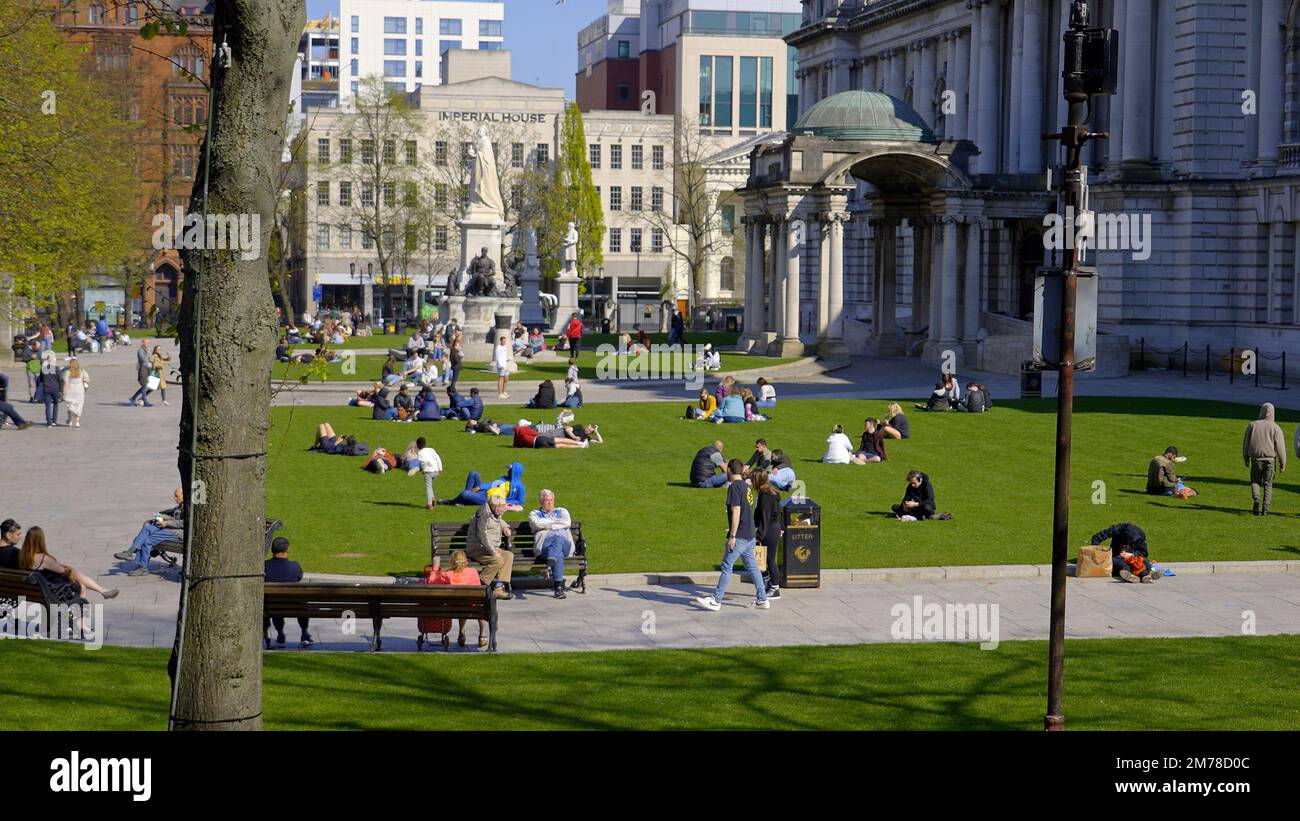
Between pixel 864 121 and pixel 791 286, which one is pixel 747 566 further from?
pixel 791 286

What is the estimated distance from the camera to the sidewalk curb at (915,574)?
20938 millimetres

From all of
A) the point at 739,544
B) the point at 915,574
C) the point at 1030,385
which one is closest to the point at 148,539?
the point at 739,544

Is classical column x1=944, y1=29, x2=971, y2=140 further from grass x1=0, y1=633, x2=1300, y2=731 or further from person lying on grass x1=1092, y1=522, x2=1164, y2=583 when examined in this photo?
grass x1=0, y1=633, x2=1300, y2=731

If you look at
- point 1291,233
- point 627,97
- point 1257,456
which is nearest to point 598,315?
point 627,97

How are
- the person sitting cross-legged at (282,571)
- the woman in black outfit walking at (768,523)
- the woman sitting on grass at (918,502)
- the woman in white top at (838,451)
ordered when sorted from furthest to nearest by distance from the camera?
the woman in white top at (838,451) → the woman sitting on grass at (918,502) → the woman in black outfit walking at (768,523) → the person sitting cross-legged at (282,571)

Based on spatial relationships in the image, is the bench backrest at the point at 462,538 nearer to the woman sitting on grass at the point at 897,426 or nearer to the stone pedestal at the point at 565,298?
the woman sitting on grass at the point at 897,426

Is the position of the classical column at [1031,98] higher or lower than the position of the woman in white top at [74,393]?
higher

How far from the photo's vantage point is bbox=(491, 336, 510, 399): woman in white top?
46906 mm

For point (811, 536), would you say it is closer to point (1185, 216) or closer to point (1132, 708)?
point (1132, 708)

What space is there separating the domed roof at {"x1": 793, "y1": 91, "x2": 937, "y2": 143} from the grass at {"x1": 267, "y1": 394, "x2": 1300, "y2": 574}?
53.6ft

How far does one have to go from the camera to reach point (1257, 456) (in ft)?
86.3

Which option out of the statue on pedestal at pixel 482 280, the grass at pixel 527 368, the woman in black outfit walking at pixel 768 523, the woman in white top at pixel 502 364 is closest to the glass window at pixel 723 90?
the grass at pixel 527 368

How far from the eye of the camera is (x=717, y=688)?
48.6 feet

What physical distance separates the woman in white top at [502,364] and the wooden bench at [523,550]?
24903mm
